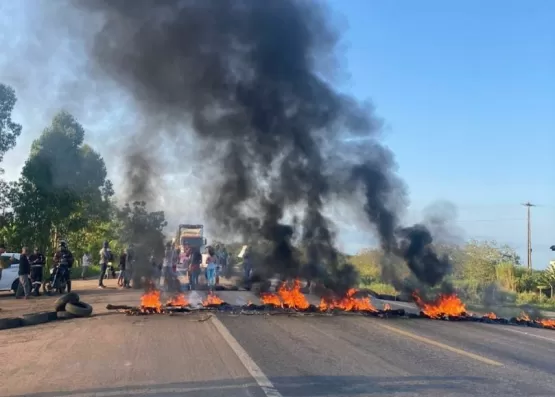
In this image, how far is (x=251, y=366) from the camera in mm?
7488

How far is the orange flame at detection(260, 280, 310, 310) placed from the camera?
1469 centimetres

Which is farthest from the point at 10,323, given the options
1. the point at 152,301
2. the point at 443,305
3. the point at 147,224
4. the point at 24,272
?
the point at 443,305

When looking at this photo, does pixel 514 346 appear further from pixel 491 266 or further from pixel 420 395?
pixel 491 266

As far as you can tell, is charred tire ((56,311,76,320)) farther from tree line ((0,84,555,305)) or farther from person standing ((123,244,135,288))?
person standing ((123,244,135,288))

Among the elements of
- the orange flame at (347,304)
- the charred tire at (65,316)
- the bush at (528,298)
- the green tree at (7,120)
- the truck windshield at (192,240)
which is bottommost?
the charred tire at (65,316)

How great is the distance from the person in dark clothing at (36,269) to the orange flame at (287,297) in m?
8.35

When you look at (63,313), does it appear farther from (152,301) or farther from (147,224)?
(147,224)

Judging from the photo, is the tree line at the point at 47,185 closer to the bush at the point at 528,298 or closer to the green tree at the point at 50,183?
the green tree at the point at 50,183

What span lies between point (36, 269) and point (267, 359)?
13774 millimetres

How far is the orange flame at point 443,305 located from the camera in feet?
48.2

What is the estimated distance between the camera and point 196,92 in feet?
51.1

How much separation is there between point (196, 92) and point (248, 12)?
278 cm

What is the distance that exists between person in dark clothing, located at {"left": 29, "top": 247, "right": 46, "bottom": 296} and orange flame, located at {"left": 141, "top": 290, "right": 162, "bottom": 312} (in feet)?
21.5

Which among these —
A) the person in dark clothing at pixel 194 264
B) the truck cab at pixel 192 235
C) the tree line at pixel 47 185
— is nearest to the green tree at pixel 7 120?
the tree line at pixel 47 185
